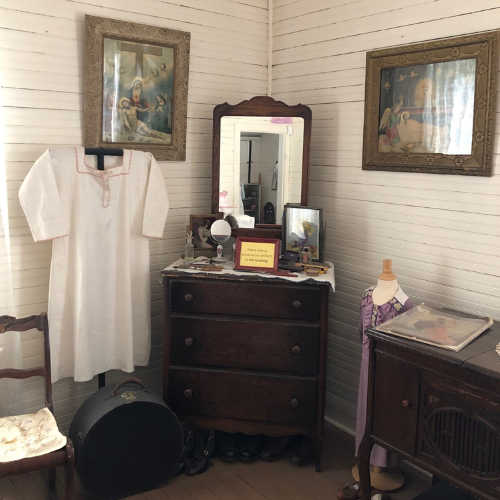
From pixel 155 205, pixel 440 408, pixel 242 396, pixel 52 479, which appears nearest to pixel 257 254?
pixel 155 205

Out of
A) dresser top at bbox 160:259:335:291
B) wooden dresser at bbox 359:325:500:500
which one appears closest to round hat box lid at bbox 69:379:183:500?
dresser top at bbox 160:259:335:291

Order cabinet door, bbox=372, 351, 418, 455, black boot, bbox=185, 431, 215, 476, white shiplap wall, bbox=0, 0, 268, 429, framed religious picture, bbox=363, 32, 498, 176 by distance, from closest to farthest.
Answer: cabinet door, bbox=372, 351, 418, 455
framed religious picture, bbox=363, 32, 498, 176
white shiplap wall, bbox=0, 0, 268, 429
black boot, bbox=185, 431, 215, 476

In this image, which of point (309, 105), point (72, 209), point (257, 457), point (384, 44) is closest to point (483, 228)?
point (384, 44)

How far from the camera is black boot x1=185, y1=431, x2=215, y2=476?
9.77 ft

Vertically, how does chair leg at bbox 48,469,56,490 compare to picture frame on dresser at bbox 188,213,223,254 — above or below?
below

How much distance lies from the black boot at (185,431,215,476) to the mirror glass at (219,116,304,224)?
1.22 metres

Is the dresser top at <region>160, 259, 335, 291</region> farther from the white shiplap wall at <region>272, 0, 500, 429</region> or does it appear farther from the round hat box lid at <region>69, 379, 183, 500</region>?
the round hat box lid at <region>69, 379, 183, 500</region>

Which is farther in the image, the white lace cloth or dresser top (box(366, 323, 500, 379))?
the white lace cloth

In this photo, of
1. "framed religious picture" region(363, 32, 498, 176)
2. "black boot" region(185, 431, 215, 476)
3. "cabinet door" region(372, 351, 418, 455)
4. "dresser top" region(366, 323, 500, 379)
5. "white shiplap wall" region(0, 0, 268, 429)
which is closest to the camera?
"dresser top" region(366, 323, 500, 379)

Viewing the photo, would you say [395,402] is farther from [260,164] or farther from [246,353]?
[260,164]

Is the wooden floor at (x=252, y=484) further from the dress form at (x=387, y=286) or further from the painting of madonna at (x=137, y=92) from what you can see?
the painting of madonna at (x=137, y=92)

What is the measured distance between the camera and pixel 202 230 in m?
3.36

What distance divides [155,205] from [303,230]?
2.64 ft

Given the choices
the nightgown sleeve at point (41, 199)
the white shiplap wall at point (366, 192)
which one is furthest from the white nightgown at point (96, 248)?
the white shiplap wall at point (366, 192)
